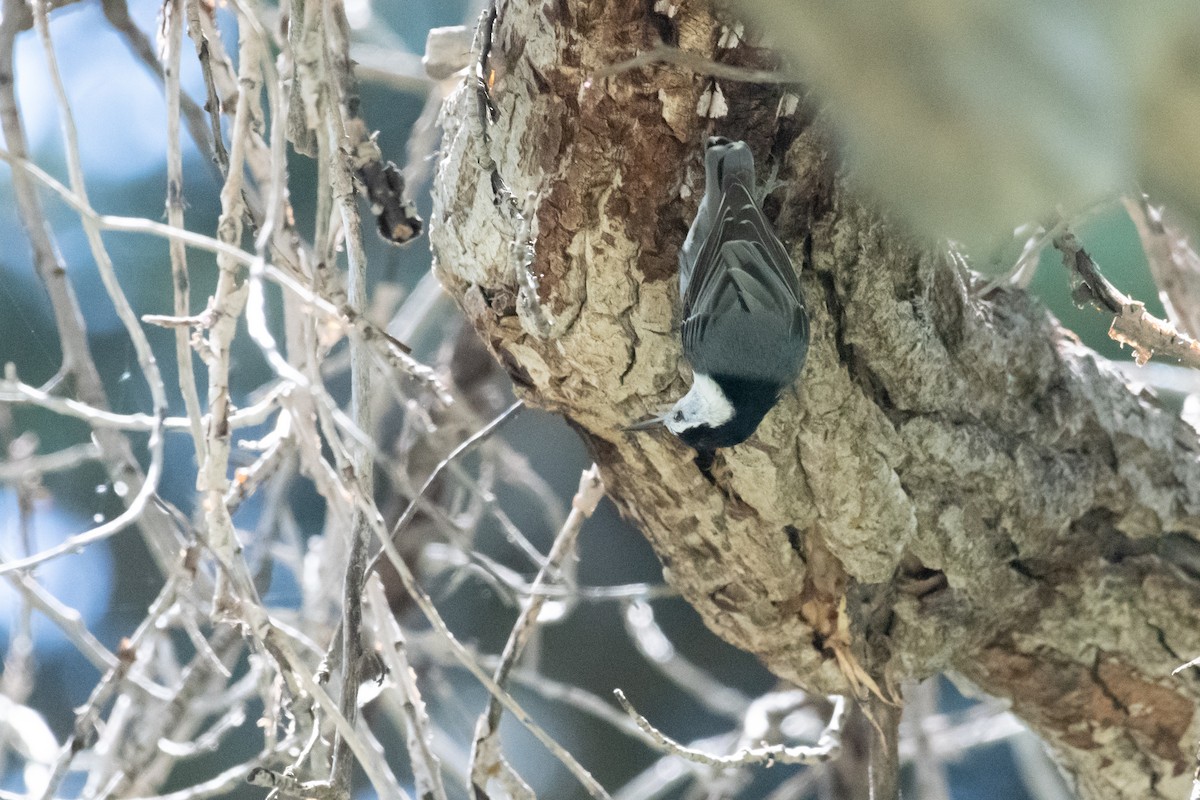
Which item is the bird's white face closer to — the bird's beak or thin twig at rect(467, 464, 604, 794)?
the bird's beak

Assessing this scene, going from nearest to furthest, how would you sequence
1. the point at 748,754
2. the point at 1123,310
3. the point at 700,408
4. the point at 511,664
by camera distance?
the point at 700,408, the point at 1123,310, the point at 748,754, the point at 511,664

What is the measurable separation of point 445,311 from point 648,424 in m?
2.33

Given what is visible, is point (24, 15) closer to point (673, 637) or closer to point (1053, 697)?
point (1053, 697)

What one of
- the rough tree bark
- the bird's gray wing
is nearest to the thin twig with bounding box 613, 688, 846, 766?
the rough tree bark

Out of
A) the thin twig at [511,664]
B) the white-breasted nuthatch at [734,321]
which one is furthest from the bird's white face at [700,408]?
the thin twig at [511,664]

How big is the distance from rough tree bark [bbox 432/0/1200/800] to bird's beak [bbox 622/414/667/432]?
0.03m

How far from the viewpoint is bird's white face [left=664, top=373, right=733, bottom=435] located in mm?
1642

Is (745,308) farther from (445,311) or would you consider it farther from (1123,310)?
(445,311)

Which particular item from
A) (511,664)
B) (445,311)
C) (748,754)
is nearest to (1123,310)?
(748,754)

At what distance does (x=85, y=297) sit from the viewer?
308 cm

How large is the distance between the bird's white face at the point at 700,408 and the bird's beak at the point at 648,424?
17 millimetres

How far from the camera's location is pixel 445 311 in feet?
13.3

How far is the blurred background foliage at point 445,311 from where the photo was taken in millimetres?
402

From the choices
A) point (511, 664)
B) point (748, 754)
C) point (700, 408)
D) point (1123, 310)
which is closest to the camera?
point (700, 408)
